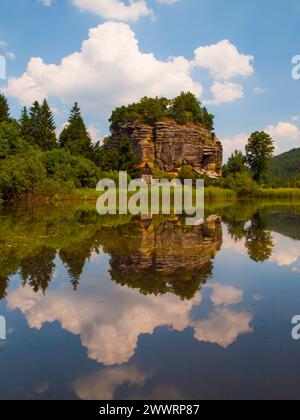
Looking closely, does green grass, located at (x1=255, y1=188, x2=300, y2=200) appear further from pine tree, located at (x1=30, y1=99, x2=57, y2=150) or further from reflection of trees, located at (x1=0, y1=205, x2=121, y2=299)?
reflection of trees, located at (x1=0, y1=205, x2=121, y2=299)

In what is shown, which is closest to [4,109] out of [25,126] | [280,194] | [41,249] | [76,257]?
[25,126]

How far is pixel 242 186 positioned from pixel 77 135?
99.4ft

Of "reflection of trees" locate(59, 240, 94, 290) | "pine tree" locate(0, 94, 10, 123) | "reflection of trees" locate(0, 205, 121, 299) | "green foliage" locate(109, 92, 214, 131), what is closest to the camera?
"reflection of trees" locate(0, 205, 121, 299)

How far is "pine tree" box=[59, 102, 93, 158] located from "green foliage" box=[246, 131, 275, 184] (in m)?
34.2

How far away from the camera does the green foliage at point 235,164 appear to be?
77.9m

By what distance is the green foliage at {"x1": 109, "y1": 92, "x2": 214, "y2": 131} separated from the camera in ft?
265

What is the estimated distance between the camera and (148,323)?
6102 mm

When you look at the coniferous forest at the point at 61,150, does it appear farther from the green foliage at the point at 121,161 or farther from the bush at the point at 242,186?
the bush at the point at 242,186

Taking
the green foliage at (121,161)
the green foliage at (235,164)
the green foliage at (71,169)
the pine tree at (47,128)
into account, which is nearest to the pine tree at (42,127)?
the pine tree at (47,128)

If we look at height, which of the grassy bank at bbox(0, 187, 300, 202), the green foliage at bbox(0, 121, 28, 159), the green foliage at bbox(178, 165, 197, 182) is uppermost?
the green foliage at bbox(0, 121, 28, 159)

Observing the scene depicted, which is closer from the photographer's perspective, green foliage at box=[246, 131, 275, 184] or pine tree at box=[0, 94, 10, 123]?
pine tree at box=[0, 94, 10, 123]

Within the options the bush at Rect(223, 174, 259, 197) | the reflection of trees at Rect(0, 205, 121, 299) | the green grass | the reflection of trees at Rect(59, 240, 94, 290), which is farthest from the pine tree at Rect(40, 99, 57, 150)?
the reflection of trees at Rect(59, 240, 94, 290)

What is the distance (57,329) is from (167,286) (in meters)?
2.89
